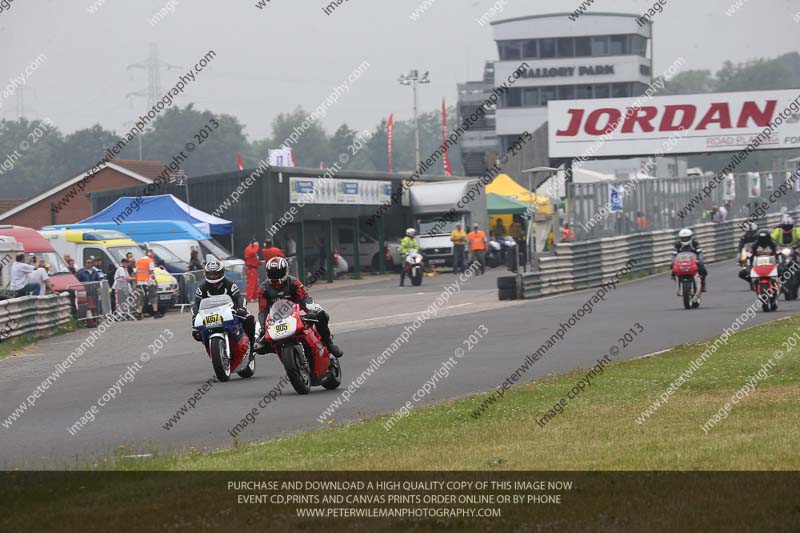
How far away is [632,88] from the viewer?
356ft

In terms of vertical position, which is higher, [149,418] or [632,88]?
[632,88]

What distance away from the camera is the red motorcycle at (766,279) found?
878 inches

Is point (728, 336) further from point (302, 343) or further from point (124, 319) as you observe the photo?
point (124, 319)

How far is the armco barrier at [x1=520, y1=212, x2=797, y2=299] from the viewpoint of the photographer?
3164 cm

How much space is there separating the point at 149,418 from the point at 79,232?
21.3 m

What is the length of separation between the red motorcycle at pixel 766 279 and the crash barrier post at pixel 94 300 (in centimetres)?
1466

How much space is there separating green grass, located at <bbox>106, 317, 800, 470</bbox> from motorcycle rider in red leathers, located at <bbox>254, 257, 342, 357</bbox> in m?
2.06

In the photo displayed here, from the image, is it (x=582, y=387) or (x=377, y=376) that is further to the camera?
(x=377, y=376)

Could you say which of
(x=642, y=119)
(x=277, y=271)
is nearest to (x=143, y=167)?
(x=642, y=119)

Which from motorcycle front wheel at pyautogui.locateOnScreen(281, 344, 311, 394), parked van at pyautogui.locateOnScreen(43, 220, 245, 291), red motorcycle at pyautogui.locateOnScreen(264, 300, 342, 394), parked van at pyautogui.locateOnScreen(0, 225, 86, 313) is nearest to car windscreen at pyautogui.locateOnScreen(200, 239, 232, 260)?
parked van at pyautogui.locateOnScreen(43, 220, 245, 291)

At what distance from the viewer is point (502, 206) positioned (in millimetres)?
51969

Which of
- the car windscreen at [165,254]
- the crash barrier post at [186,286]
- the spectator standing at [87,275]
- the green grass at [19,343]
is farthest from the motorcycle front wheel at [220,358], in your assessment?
the car windscreen at [165,254]

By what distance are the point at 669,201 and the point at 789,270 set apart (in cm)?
1648
